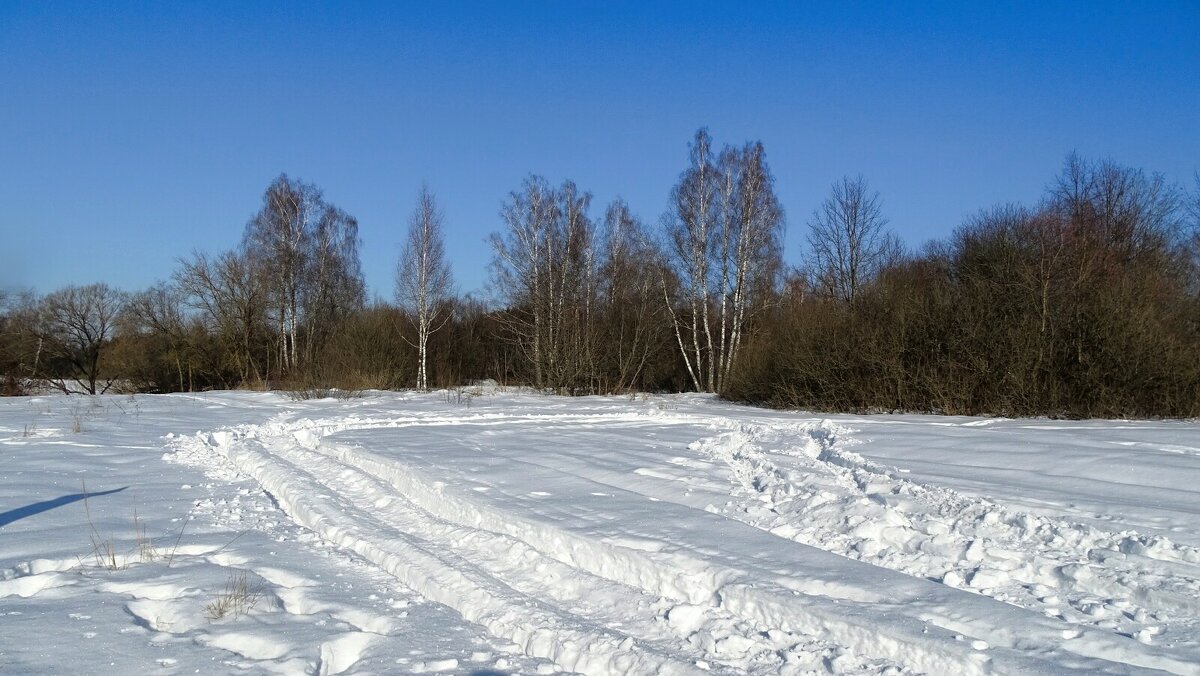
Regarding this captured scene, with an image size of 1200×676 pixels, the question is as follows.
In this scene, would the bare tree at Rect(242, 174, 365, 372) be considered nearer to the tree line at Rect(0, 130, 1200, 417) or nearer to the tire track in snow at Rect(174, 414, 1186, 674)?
the tree line at Rect(0, 130, 1200, 417)

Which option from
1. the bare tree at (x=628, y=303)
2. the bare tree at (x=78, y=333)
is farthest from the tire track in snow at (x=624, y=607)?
the bare tree at (x=78, y=333)

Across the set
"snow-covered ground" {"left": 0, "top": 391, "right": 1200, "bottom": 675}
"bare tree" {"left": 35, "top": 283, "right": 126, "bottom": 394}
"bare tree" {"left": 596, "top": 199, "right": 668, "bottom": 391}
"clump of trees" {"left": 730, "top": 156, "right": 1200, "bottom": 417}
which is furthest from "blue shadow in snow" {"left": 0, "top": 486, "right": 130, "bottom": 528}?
"bare tree" {"left": 35, "top": 283, "right": 126, "bottom": 394}

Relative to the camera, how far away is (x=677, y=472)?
9070 mm

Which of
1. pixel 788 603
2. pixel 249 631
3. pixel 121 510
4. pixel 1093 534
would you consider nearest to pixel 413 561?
pixel 249 631

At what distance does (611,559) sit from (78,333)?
43.8m

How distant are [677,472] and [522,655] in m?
5.19

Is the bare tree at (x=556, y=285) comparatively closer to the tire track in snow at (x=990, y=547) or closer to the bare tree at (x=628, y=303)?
the bare tree at (x=628, y=303)

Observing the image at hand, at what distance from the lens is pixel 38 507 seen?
7.17 metres

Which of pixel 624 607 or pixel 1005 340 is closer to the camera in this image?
pixel 624 607

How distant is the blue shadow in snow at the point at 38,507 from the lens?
670cm

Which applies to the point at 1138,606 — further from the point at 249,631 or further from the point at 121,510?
the point at 121,510

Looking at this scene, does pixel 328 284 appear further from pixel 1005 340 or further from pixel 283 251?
pixel 1005 340

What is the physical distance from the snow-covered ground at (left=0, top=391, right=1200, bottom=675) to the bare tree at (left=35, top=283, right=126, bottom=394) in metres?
32.9

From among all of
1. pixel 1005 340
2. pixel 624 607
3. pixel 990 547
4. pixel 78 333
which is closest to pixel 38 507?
pixel 624 607
